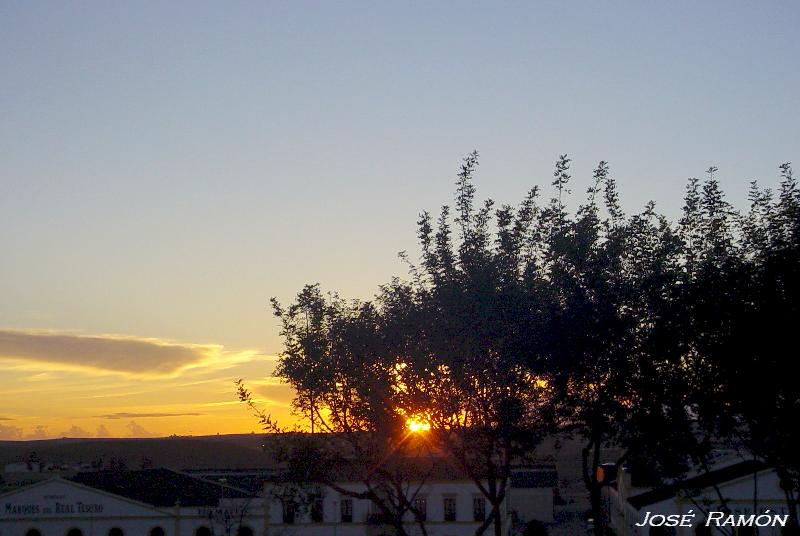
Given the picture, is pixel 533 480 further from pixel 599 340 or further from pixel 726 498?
pixel 599 340

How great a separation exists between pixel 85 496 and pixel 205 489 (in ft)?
29.0

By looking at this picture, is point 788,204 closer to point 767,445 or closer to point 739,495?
point 767,445

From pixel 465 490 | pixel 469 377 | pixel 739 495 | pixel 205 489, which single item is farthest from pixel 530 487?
pixel 469 377

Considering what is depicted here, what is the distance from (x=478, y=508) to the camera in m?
73.4

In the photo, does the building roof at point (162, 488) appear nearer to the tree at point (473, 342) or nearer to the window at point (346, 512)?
the window at point (346, 512)

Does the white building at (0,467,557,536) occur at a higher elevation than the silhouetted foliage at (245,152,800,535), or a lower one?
lower

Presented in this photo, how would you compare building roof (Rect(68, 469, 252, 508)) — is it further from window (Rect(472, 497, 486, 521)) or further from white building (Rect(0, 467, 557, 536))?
window (Rect(472, 497, 486, 521))

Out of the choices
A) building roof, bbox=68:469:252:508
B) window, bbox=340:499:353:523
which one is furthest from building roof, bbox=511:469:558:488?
building roof, bbox=68:469:252:508

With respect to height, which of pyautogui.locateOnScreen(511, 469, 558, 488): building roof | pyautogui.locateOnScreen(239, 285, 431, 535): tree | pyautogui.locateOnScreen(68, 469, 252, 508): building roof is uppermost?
pyautogui.locateOnScreen(239, 285, 431, 535): tree

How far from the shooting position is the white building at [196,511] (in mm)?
67875

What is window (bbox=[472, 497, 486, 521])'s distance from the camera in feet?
240

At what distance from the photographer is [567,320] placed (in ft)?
86.9

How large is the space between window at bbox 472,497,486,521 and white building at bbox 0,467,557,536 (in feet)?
0.25

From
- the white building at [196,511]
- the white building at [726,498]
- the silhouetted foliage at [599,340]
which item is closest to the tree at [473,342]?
the silhouetted foliage at [599,340]
